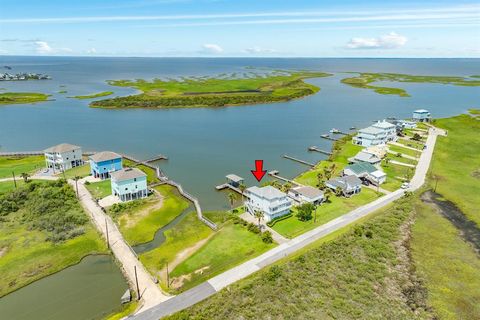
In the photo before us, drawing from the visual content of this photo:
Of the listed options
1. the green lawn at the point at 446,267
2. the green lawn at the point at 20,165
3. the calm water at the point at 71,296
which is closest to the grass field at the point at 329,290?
the green lawn at the point at 446,267

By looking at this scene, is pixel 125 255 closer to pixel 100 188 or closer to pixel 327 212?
pixel 100 188

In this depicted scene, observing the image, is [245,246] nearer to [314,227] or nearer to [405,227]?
[314,227]

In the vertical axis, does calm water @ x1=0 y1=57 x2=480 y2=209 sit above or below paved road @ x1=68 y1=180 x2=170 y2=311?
above

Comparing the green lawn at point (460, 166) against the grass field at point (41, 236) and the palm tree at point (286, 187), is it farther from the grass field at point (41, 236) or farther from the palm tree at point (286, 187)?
the grass field at point (41, 236)

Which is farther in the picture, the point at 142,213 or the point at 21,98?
the point at 21,98

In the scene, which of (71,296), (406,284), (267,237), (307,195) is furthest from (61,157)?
(406,284)

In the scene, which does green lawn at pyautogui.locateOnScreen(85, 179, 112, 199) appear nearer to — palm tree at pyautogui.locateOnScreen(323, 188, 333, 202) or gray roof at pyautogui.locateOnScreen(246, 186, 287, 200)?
gray roof at pyautogui.locateOnScreen(246, 186, 287, 200)

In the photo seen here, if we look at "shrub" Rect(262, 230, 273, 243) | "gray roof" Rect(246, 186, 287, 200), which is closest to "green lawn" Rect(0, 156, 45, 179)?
"gray roof" Rect(246, 186, 287, 200)
